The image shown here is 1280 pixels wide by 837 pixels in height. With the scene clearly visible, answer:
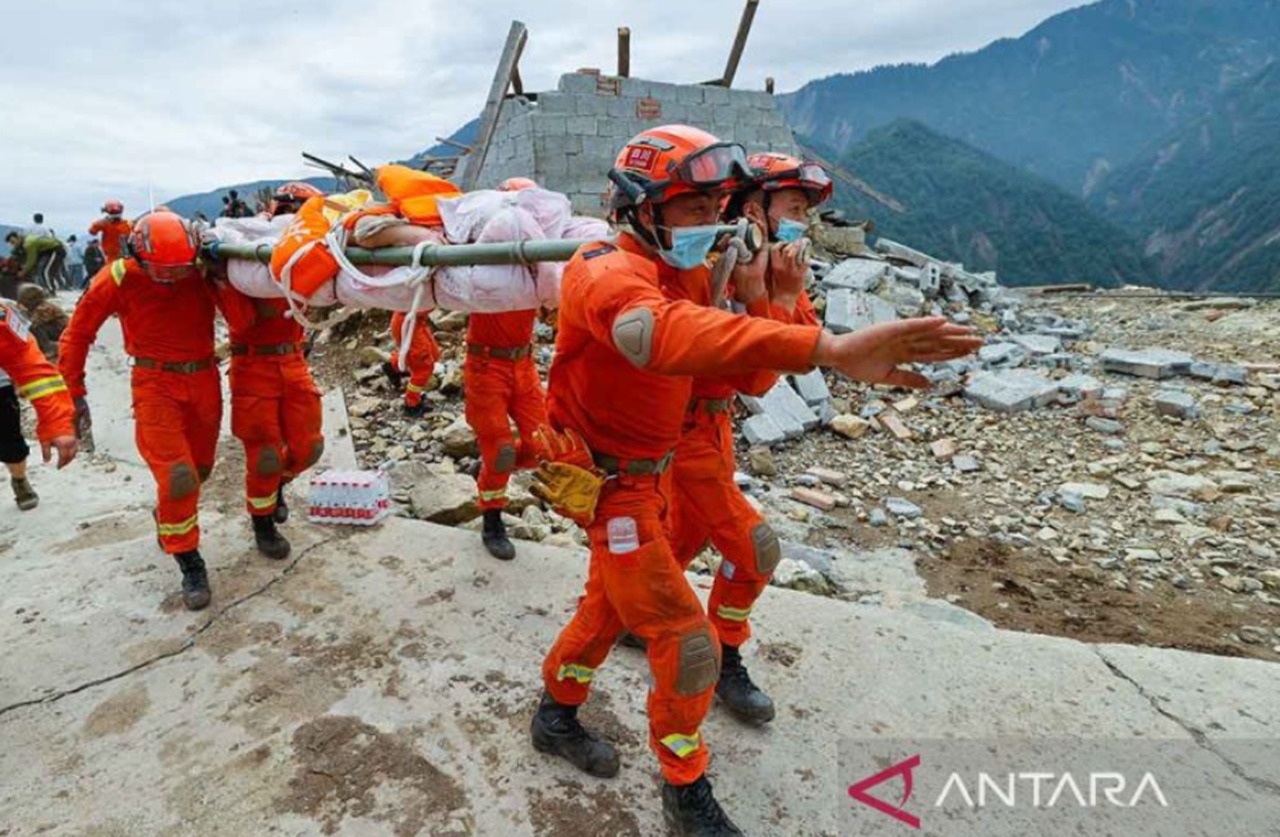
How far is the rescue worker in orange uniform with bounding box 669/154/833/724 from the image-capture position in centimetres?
240

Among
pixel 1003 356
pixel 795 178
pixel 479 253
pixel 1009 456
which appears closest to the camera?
pixel 479 253

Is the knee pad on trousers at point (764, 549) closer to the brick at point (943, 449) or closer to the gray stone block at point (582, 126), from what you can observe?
the brick at point (943, 449)

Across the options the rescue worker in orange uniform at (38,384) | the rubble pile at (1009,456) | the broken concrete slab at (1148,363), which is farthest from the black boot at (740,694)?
the broken concrete slab at (1148,363)

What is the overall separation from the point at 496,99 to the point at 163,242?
7300 millimetres

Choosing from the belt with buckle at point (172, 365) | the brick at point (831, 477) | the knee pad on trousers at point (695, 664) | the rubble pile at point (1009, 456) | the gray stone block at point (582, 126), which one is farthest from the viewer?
the gray stone block at point (582, 126)

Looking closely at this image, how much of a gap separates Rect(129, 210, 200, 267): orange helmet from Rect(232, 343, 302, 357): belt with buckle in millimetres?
545

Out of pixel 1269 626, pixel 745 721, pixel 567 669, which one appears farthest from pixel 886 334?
pixel 1269 626

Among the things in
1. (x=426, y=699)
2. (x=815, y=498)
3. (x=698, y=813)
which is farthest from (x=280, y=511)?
(x=815, y=498)

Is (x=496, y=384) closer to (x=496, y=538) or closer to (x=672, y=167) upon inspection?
(x=496, y=538)

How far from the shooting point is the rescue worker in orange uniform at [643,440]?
69.7 inches

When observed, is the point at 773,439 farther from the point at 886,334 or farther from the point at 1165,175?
the point at 1165,175

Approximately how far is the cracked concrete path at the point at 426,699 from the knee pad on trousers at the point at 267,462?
0.50 meters

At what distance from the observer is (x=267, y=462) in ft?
11.9

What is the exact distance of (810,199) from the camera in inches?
106
